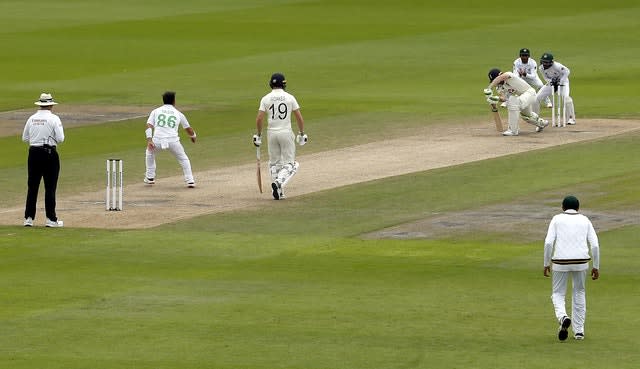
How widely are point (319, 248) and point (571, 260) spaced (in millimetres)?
6498

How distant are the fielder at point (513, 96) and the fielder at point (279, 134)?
9.35 meters

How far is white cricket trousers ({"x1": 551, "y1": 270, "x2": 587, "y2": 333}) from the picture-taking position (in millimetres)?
17688

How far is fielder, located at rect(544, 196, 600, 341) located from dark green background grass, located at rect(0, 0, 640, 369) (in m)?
0.31

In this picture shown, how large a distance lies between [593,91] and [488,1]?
27.4 meters

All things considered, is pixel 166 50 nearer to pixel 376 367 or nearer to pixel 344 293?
pixel 344 293

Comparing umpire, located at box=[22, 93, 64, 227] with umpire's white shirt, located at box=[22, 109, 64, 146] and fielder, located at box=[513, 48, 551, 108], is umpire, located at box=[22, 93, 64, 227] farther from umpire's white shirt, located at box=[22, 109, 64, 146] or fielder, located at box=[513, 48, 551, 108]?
fielder, located at box=[513, 48, 551, 108]

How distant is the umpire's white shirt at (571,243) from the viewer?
17.8 m

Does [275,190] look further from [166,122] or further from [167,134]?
[166,122]

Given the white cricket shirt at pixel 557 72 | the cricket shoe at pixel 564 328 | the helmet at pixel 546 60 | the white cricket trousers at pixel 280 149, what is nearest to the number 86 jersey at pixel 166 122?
the white cricket trousers at pixel 280 149

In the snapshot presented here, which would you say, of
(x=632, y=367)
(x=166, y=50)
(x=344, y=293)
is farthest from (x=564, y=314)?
(x=166, y=50)

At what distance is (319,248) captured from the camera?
23.7 m

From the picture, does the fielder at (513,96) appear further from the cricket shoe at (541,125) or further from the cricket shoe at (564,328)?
the cricket shoe at (564,328)

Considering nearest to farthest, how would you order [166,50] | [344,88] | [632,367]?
1. [632,367]
2. [344,88]
3. [166,50]

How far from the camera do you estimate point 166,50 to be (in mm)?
57562
